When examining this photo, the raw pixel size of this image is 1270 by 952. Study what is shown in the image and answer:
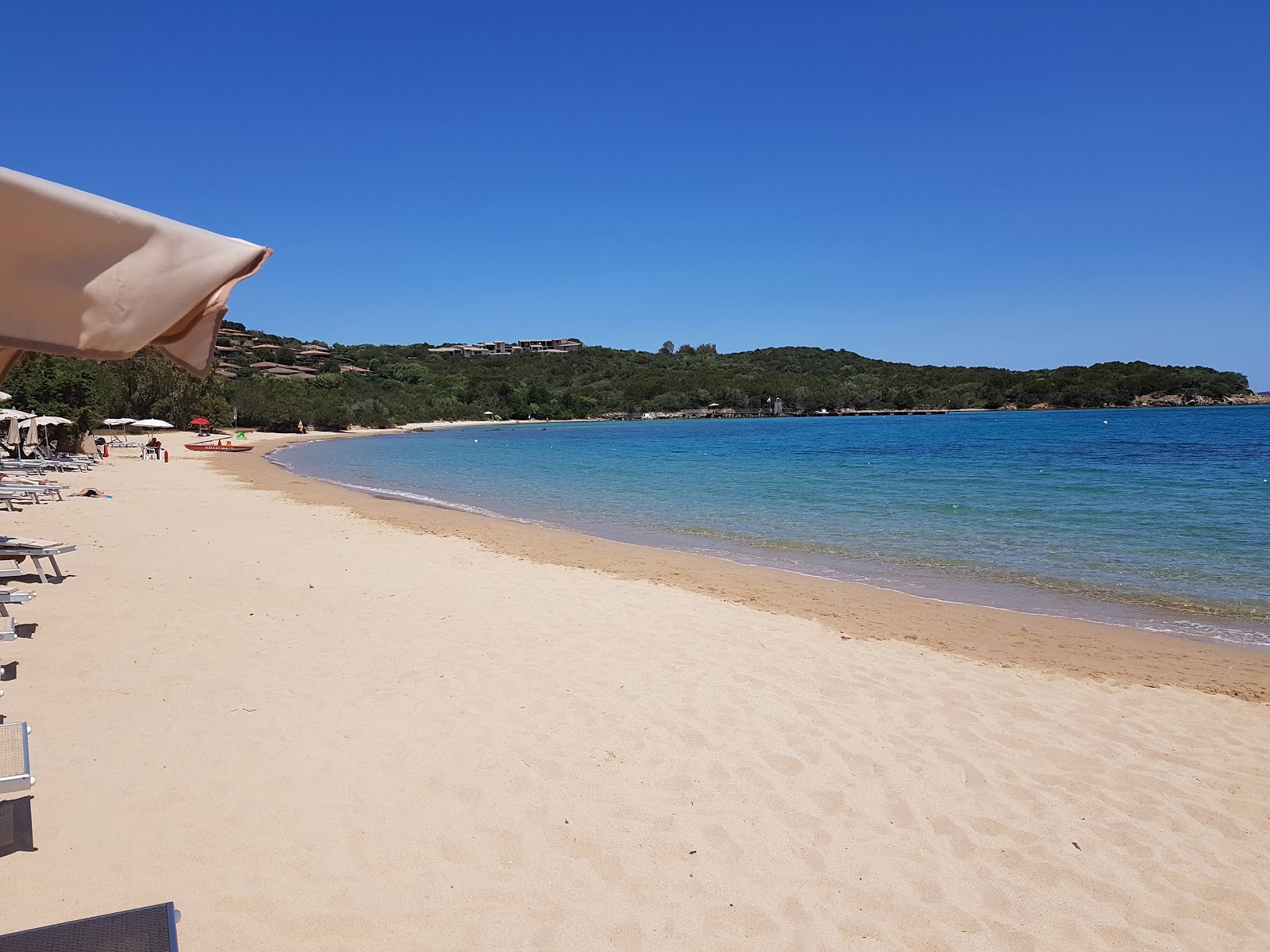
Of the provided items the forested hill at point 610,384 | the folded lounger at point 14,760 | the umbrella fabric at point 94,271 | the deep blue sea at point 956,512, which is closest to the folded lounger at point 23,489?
the deep blue sea at point 956,512

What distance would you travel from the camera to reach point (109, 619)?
20.2 feet

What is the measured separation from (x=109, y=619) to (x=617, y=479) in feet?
67.1

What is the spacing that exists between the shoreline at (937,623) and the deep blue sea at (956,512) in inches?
23.2

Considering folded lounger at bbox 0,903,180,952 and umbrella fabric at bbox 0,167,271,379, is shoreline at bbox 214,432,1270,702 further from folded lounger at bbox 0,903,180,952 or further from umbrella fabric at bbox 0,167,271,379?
umbrella fabric at bbox 0,167,271,379

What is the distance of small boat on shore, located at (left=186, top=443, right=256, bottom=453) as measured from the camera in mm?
Result: 39438

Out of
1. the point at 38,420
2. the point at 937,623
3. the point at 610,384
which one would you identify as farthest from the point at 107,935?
the point at 610,384

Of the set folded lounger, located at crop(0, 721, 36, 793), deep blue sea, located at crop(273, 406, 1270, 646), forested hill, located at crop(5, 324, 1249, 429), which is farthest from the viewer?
forested hill, located at crop(5, 324, 1249, 429)

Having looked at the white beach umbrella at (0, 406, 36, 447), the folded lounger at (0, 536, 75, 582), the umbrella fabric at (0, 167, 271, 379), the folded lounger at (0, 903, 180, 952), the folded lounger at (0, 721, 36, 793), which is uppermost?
the umbrella fabric at (0, 167, 271, 379)

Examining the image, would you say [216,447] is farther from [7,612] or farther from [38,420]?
[7,612]

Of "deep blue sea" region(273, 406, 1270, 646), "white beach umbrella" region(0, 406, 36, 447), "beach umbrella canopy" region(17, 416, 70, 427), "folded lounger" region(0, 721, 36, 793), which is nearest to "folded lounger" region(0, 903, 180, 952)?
"folded lounger" region(0, 721, 36, 793)

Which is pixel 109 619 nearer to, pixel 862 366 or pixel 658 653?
pixel 658 653

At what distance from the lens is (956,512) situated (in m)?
16.5

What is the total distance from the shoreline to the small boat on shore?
31685 mm

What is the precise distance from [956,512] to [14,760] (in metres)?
16.3
